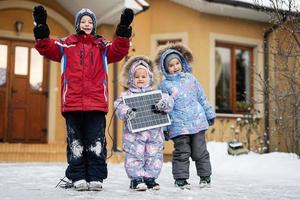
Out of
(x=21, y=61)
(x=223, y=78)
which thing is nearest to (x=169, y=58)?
(x=21, y=61)

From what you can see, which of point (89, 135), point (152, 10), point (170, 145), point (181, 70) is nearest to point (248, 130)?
point (170, 145)

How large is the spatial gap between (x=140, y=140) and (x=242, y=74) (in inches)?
287

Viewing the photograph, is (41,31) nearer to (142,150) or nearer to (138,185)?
(142,150)

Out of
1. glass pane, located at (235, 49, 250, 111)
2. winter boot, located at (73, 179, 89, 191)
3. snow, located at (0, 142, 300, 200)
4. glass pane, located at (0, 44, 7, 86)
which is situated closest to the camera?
snow, located at (0, 142, 300, 200)

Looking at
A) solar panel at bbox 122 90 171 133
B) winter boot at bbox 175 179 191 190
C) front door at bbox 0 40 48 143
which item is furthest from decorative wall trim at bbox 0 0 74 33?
winter boot at bbox 175 179 191 190

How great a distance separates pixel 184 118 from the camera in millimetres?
4523

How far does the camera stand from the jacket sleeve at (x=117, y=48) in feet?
13.6

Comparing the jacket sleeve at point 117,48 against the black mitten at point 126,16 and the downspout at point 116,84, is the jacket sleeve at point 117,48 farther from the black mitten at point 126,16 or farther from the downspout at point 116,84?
the downspout at point 116,84

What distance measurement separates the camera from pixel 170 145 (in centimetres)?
1008

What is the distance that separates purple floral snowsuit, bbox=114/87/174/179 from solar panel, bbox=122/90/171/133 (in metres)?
0.07

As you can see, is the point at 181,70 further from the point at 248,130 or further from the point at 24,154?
the point at 248,130

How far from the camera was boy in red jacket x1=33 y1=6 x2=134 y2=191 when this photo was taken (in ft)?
13.3

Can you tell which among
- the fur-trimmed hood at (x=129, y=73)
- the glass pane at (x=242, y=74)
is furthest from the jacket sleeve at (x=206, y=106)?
the glass pane at (x=242, y=74)

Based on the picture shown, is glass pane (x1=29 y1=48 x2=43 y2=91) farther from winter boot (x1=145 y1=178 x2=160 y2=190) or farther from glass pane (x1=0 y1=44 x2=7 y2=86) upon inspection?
winter boot (x1=145 y1=178 x2=160 y2=190)
